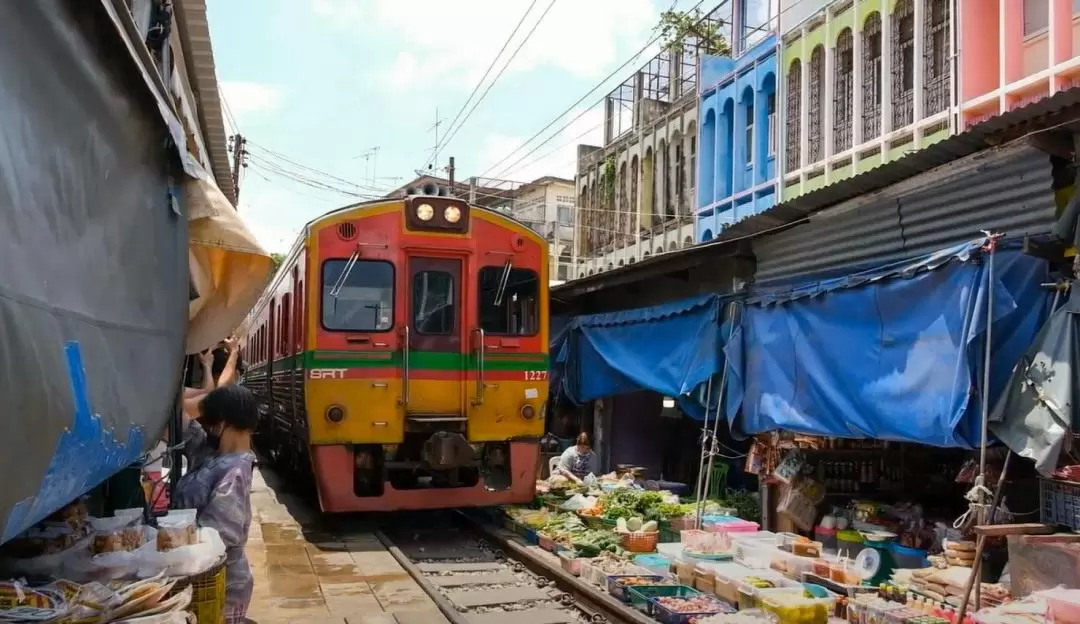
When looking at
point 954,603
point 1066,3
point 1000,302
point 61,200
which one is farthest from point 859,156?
point 61,200

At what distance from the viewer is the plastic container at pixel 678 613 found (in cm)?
568

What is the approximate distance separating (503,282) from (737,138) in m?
8.55

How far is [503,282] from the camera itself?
9359 mm

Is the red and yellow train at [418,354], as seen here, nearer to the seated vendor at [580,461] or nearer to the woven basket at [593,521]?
the woven basket at [593,521]

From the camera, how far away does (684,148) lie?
1825 cm

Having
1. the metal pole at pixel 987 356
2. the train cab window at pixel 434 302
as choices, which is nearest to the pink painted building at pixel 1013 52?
the metal pole at pixel 987 356

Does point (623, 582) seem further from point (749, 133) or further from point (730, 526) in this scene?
point (749, 133)

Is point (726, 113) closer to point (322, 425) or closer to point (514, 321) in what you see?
point (514, 321)

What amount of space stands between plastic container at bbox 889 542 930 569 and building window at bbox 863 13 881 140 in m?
7.92

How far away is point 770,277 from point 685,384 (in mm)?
1481

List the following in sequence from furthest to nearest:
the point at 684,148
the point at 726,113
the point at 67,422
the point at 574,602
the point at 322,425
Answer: the point at 684,148 → the point at 726,113 → the point at 322,425 → the point at 574,602 → the point at 67,422

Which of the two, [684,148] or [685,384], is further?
[684,148]

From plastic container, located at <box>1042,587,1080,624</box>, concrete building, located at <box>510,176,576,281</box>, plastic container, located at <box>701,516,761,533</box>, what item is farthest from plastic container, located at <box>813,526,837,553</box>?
concrete building, located at <box>510,176,576,281</box>

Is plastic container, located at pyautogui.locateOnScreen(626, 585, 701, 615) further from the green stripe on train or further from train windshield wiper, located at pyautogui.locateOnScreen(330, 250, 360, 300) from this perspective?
train windshield wiper, located at pyautogui.locateOnScreen(330, 250, 360, 300)
